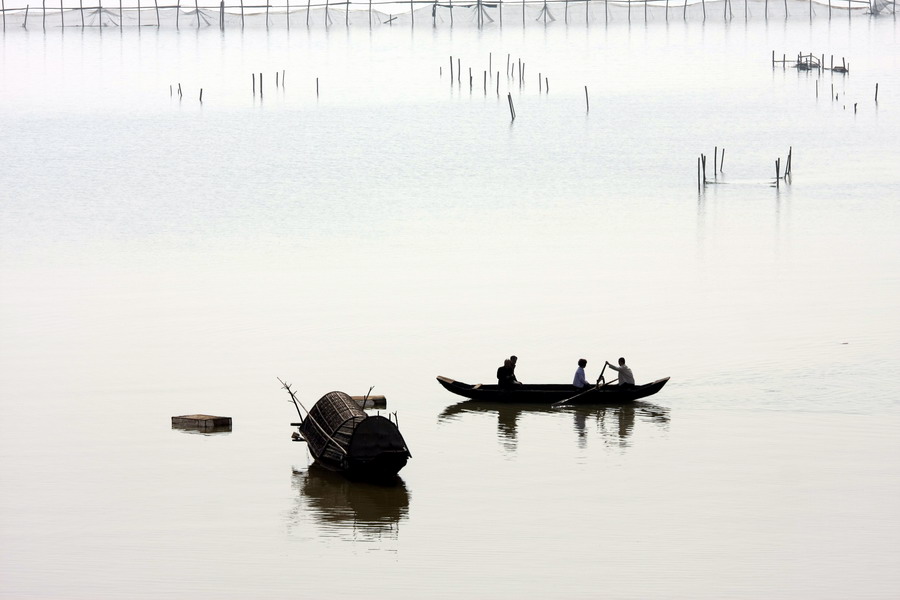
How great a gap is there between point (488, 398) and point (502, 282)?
46.4 feet

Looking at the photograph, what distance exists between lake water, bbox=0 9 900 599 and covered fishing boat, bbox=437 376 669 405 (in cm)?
33

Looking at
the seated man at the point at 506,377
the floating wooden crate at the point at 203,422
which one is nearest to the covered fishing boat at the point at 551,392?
the seated man at the point at 506,377

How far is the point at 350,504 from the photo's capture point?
21328mm

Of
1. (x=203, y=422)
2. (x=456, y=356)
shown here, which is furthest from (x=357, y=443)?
(x=456, y=356)

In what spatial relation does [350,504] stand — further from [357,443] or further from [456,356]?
[456,356]

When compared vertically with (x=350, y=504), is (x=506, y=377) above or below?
above

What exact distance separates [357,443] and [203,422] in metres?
5.12

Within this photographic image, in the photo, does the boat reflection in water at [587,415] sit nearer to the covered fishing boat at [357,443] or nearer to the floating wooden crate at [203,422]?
the covered fishing boat at [357,443]

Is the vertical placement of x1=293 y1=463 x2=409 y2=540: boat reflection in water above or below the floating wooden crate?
below

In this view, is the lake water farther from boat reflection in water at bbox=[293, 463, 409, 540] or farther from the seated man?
the seated man

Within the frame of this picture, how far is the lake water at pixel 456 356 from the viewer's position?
1908 cm

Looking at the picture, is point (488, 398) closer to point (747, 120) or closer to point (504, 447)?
point (504, 447)

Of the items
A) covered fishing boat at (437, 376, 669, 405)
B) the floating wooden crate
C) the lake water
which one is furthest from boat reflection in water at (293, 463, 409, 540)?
covered fishing boat at (437, 376, 669, 405)

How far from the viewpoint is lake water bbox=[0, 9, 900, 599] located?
19078 mm
